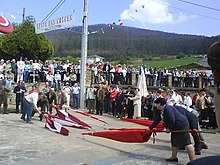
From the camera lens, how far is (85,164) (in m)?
7.21

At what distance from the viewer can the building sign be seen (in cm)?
1708

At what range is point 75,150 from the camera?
854 cm

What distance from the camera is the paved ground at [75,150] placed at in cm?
748

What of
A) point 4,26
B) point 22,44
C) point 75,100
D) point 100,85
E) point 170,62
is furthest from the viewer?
point 170,62

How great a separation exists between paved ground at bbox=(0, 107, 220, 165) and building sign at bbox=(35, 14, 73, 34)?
24.7 feet

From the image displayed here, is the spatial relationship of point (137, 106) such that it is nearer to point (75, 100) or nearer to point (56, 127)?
point (75, 100)

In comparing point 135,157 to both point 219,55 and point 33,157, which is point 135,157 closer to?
point 33,157

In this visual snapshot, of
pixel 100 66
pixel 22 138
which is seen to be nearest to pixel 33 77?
pixel 100 66

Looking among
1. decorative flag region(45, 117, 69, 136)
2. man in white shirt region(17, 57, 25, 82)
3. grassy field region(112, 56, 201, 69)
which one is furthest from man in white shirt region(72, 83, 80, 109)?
grassy field region(112, 56, 201, 69)

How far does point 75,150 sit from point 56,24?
35.9 ft

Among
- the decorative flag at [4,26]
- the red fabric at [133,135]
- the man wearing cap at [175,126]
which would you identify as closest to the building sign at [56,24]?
the decorative flag at [4,26]

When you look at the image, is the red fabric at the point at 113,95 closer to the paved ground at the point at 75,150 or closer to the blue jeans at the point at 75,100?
the blue jeans at the point at 75,100

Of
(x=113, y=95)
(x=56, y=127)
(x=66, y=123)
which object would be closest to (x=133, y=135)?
(x=66, y=123)

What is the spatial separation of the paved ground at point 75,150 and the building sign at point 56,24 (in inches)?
297
